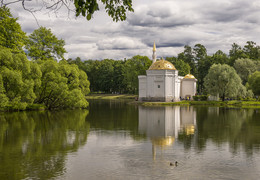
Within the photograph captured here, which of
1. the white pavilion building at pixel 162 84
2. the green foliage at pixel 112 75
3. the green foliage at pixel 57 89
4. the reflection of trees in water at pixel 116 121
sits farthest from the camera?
the green foliage at pixel 112 75

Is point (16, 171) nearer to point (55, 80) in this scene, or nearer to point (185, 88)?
point (55, 80)

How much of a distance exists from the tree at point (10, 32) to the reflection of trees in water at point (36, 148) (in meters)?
22.7

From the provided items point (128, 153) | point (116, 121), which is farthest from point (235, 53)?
point (128, 153)

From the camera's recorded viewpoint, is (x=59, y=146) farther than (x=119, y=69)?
No

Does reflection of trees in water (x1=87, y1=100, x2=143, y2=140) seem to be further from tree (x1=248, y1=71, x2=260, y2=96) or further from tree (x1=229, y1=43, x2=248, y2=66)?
tree (x1=229, y1=43, x2=248, y2=66)

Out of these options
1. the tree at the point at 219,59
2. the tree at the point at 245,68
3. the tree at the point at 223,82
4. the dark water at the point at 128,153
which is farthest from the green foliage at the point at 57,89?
the tree at the point at 219,59

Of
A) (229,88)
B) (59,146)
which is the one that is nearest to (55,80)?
(59,146)

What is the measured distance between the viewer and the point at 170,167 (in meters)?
13.2

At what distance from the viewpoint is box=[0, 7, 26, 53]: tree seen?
44469 mm

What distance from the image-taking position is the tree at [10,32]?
44469mm

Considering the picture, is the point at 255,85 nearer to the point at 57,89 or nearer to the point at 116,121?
the point at 57,89

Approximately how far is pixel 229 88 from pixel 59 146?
161 feet

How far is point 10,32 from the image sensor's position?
4606 cm

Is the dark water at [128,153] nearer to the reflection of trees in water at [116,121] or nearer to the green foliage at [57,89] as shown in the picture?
the reflection of trees in water at [116,121]
